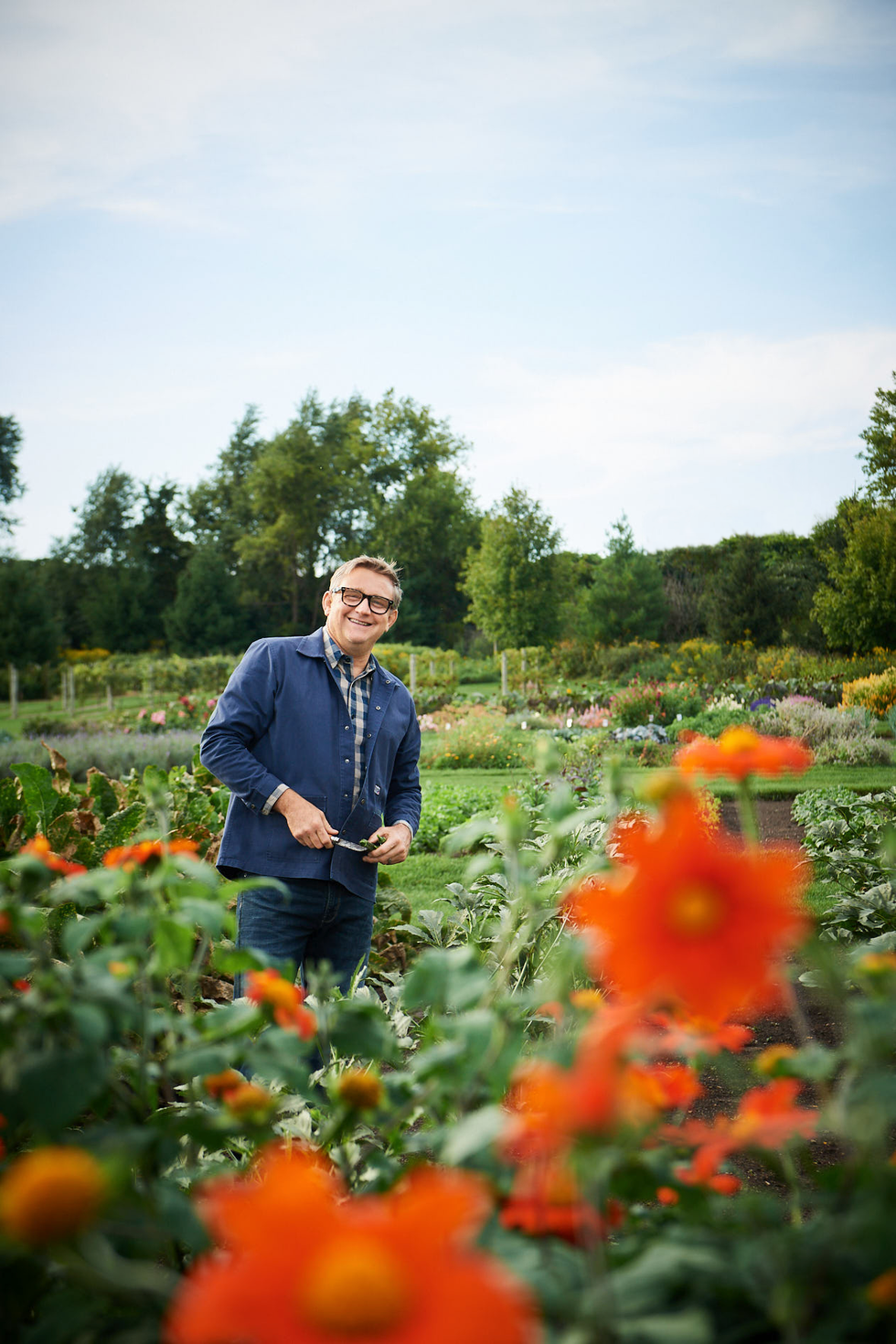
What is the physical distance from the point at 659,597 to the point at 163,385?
14233 mm

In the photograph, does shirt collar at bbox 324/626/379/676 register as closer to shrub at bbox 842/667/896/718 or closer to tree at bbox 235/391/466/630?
shrub at bbox 842/667/896/718

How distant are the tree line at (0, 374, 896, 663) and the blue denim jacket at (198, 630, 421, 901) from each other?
50.2 ft

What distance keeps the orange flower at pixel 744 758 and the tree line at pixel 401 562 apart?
1665cm

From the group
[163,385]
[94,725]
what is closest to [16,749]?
[94,725]

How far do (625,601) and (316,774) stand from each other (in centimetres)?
1987

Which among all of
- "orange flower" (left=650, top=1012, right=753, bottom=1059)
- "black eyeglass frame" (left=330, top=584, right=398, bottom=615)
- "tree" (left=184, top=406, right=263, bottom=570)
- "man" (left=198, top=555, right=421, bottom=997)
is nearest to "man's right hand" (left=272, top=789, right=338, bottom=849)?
"man" (left=198, top=555, right=421, bottom=997)

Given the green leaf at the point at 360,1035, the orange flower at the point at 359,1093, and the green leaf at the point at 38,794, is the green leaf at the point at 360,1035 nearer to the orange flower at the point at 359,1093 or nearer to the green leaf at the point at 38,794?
the orange flower at the point at 359,1093

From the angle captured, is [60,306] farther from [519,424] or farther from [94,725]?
[519,424]

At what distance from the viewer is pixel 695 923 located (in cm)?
54

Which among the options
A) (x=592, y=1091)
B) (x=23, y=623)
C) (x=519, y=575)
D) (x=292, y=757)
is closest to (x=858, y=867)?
(x=292, y=757)

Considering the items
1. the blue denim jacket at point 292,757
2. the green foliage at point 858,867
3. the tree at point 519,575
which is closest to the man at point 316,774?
the blue denim jacket at point 292,757

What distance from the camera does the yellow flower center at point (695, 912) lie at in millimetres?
535

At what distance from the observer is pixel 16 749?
915 centimetres

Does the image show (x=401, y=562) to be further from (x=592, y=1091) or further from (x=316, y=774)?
(x=592, y=1091)
